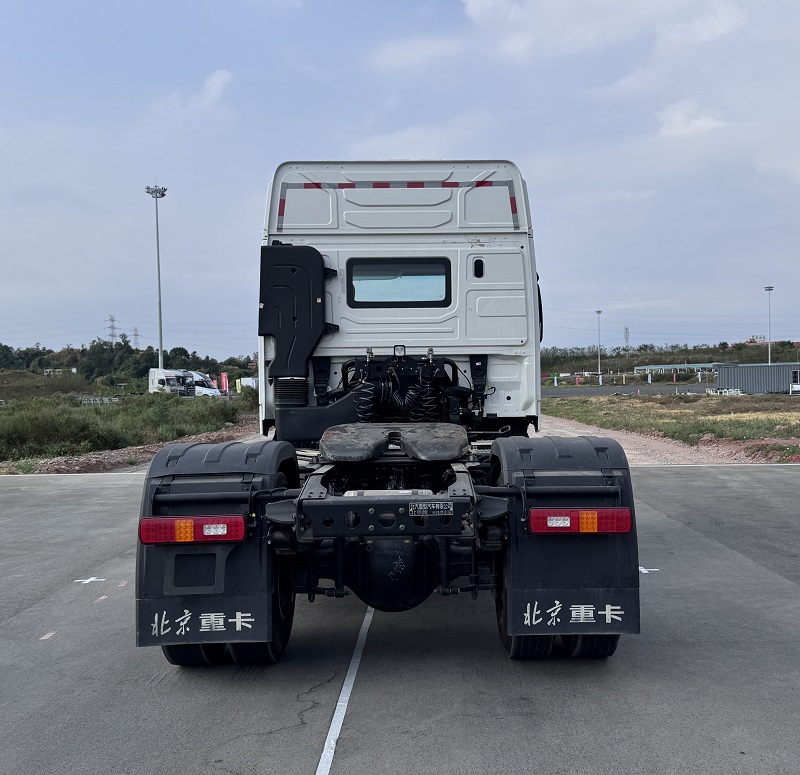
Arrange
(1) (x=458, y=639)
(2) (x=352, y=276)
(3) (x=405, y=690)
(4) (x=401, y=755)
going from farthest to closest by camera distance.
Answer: (2) (x=352, y=276)
(1) (x=458, y=639)
(3) (x=405, y=690)
(4) (x=401, y=755)

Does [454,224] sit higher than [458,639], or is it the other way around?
[454,224]

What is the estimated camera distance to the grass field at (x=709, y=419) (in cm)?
2448

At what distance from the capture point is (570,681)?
504cm

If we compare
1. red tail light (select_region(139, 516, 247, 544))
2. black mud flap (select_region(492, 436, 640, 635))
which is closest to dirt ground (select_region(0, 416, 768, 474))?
black mud flap (select_region(492, 436, 640, 635))

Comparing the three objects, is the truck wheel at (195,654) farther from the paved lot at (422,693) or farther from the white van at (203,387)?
the white van at (203,387)

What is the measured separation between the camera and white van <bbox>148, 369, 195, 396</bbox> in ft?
199

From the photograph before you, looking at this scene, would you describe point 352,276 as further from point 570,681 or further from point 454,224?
point 570,681

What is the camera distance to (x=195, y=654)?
5312mm

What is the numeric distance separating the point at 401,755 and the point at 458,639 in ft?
6.66

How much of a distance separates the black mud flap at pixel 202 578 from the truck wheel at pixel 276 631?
156mm

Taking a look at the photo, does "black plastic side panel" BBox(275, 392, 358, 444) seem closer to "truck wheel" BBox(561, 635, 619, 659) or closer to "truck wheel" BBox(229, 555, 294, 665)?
"truck wheel" BBox(229, 555, 294, 665)

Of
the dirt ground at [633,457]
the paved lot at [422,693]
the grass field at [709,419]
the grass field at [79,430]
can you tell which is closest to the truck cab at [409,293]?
the paved lot at [422,693]

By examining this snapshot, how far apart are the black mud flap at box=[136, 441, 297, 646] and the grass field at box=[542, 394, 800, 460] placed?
17.5 metres

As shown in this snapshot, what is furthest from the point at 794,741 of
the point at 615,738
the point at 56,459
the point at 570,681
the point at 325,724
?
the point at 56,459
